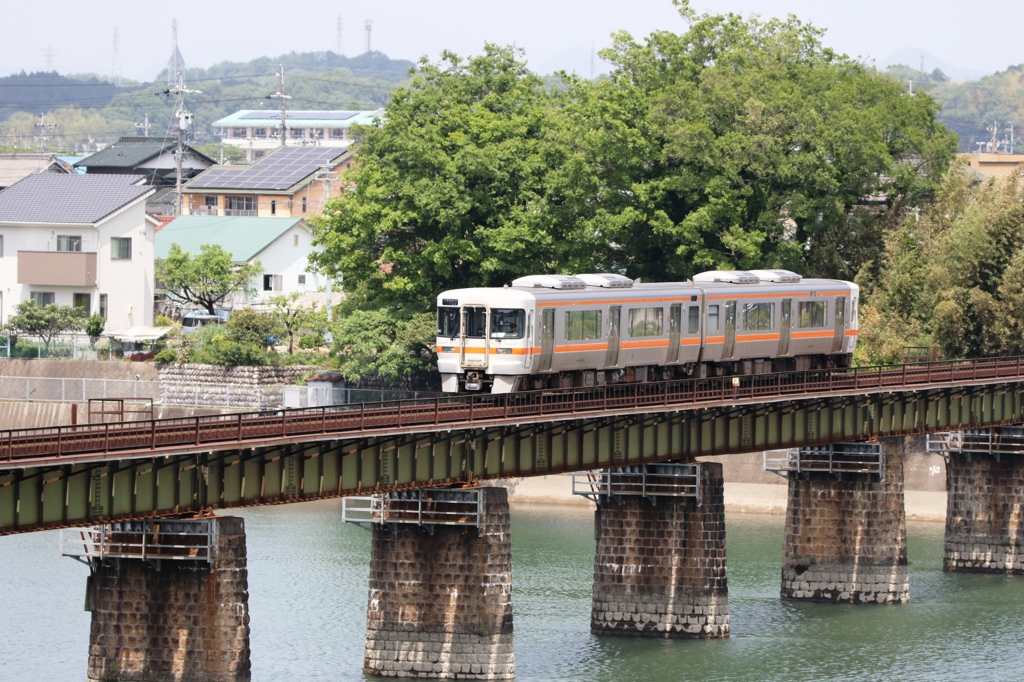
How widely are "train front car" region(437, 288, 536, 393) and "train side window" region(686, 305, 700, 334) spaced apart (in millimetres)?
8831

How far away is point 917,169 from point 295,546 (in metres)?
43.5

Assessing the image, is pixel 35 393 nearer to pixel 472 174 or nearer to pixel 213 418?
pixel 472 174

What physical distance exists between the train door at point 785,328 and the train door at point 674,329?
A: 268 inches

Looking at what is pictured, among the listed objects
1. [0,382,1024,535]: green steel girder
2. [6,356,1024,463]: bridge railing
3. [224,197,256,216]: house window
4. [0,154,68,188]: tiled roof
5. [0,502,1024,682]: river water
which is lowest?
[0,502,1024,682]: river water

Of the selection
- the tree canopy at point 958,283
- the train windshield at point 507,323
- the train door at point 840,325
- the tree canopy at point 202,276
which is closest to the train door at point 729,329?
the train door at point 840,325

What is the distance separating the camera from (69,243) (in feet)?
384

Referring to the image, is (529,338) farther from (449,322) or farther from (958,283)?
(958,283)

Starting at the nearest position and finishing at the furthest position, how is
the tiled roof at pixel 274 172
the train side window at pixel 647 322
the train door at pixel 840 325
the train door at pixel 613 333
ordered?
the train door at pixel 613 333 < the train side window at pixel 647 322 < the train door at pixel 840 325 < the tiled roof at pixel 274 172

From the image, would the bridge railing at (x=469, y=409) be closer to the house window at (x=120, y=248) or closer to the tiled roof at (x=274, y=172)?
the house window at (x=120, y=248)

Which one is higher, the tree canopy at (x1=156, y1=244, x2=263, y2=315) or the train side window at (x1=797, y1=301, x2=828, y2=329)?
the tree canopy at (x1=156, y1=244, x2=263, y2=315)

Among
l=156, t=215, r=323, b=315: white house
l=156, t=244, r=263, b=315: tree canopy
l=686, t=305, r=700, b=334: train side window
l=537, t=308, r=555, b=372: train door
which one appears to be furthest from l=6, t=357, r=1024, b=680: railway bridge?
l=156, t=215, r=323, b=315: white house

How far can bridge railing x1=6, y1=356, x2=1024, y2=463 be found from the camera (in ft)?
152

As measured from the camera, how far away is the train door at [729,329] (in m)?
70.2

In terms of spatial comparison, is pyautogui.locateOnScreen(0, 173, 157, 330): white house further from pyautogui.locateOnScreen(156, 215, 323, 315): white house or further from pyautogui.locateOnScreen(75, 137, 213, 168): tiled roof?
pyautogui.locateOnScreen(75, 137, 213, 168): tiled roof
